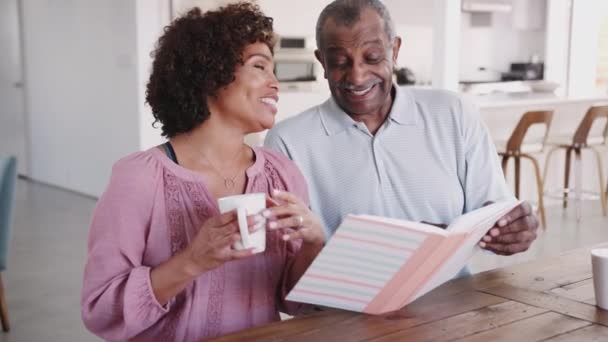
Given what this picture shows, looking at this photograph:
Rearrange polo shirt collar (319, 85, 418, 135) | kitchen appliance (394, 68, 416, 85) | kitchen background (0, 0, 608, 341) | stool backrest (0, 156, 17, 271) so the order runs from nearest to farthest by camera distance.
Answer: polo shirt collar (319, 85, 418, 135) → stool backrest (0, 156, 17, 271) → kitchen background (0, 0, 608, 341) → kitchen appliance (394, 68, 416, 85)

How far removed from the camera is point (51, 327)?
3.39 meters

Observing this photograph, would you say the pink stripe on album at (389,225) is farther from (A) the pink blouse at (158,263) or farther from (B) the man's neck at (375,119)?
(B) the man's neck at (375,119)

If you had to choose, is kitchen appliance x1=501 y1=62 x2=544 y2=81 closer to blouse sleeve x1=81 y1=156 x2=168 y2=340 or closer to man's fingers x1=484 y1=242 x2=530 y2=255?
man's fingers x1=484 y1=242 x2=530 y2=255

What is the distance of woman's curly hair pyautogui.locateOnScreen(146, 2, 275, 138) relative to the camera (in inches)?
59.7

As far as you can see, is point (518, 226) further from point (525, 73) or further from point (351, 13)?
point (525, 73)

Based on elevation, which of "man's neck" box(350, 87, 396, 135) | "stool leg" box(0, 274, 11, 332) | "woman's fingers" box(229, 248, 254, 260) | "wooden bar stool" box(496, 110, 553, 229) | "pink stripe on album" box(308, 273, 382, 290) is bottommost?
"stool leg" box(0, 274, 11, 332)

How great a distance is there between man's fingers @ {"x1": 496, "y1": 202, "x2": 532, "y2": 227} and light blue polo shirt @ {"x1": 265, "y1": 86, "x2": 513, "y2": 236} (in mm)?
318

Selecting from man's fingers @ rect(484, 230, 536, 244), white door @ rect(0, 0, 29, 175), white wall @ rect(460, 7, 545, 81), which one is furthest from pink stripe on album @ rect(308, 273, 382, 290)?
white wall @ rect(460, 7, 545, 81)

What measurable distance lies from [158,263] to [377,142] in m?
0.70

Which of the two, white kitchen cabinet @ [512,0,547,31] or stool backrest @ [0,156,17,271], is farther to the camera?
white kitchen cabinet @ [512,0,547,31]

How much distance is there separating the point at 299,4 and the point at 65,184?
111 inches

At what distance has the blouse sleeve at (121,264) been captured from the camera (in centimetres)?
139

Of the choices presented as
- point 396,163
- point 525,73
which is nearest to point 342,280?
point 396,163

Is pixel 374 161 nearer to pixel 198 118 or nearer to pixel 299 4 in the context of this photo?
pixel 198 118
